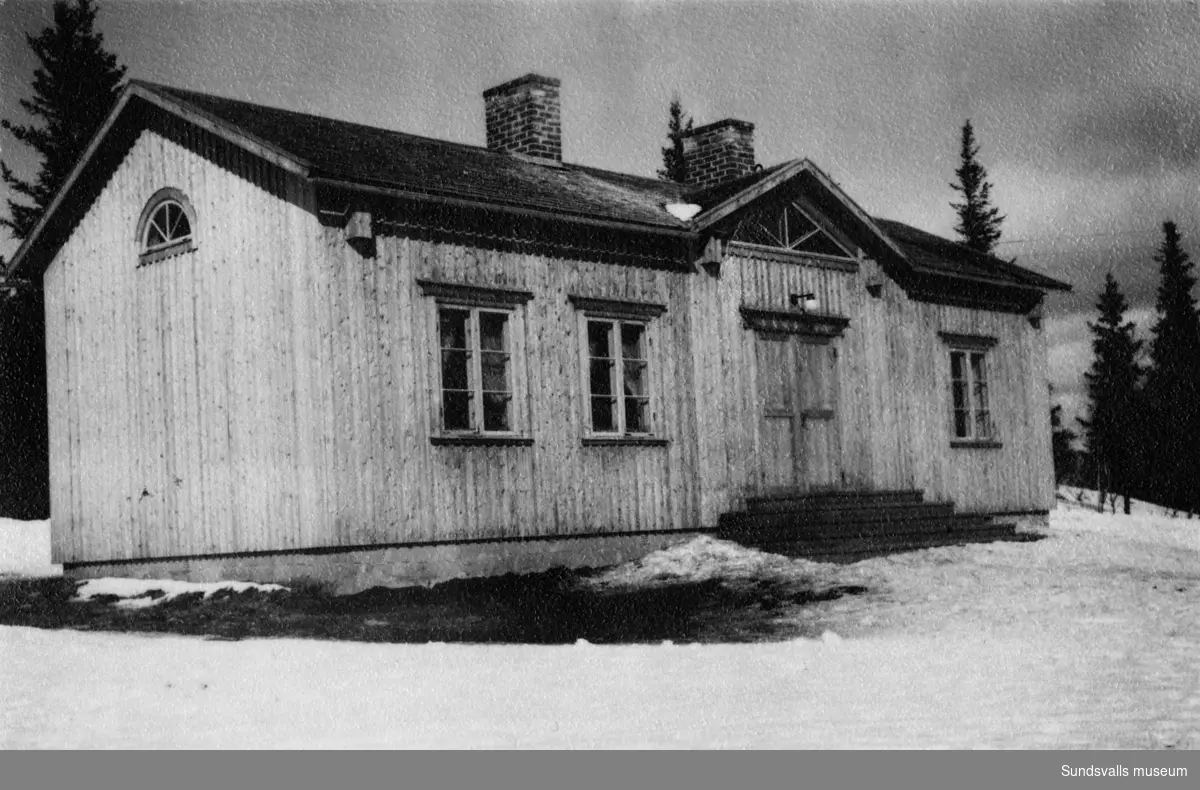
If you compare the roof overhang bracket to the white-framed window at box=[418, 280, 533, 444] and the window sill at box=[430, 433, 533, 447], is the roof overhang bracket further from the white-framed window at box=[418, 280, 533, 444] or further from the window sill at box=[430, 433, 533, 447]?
the window sill at box=[430, 433, 533, 447]

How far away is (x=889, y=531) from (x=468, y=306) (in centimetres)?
625

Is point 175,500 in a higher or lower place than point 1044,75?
lower

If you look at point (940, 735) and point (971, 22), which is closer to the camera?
point (940, 735)

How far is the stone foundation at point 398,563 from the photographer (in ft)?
47.8

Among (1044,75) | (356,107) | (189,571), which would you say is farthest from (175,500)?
(1044,75)

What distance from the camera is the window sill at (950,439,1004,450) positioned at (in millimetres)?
21609

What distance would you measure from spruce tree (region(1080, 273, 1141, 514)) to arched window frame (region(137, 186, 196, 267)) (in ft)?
83.6

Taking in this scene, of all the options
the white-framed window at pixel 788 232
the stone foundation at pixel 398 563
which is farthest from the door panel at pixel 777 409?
the stone foundation at pixel 398 563

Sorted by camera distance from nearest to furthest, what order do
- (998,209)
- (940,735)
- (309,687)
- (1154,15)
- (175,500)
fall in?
(940,735)
(309,687)
(1154,15)
(175,500)
(998,209)

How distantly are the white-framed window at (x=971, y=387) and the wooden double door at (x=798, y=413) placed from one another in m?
3.04

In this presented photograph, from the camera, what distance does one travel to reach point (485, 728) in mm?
7785

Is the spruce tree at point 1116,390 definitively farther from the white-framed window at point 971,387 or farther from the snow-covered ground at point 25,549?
the snow-covered ground at point 25,549

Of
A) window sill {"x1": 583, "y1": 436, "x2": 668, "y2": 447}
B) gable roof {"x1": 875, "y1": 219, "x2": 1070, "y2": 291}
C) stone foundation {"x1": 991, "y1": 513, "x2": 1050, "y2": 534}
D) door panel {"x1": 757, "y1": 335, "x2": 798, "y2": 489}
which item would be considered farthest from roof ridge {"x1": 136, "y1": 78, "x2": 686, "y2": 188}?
stone foundation {"x1": 991, "y1": 513, "x2": 1050, "y2": 534}

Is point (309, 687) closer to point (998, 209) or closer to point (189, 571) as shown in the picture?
point (189, 571)
